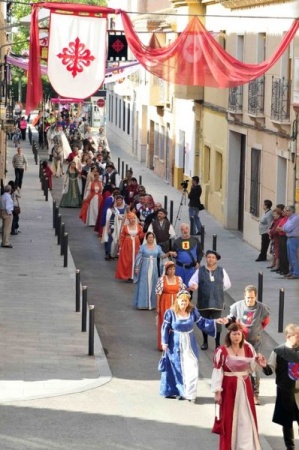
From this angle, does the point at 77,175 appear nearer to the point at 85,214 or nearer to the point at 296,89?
the point at 85,214

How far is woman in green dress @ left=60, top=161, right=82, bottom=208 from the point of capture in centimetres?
3950

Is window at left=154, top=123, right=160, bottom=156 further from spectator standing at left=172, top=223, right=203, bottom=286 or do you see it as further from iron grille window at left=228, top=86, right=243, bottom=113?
spectator standing at left=172, top=223, right=203, bottom=286

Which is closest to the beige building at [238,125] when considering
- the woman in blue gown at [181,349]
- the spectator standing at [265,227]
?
the spectator standing at [265,227]

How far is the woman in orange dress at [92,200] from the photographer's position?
34.9 m

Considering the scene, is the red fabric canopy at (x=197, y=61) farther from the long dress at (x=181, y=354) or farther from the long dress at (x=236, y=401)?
the long dress at (x=236, y=401)

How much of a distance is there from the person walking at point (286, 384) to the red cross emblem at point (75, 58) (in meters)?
7.75

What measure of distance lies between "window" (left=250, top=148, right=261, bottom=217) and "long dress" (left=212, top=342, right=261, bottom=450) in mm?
19368

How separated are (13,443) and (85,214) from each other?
22.2 meters

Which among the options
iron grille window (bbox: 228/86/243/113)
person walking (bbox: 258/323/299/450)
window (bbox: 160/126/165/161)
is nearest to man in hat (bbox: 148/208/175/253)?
iron grille window (bbox: 228/86/243/113)

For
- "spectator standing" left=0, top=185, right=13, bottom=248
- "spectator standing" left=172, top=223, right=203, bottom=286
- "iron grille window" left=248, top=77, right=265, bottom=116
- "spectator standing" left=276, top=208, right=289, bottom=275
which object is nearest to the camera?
"spectator standing" left=172, top=223, right=203, bottom=286

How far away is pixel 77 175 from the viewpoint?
39750 millimetres

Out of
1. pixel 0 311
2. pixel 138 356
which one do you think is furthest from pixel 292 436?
pixel 0 311

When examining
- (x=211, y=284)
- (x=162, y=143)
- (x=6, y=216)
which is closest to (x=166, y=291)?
(x=211, y=284)

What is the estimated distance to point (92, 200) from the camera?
115 feet
